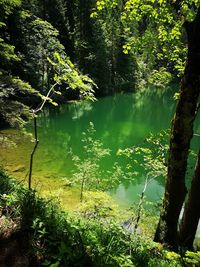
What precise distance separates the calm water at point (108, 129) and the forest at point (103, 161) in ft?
0.28

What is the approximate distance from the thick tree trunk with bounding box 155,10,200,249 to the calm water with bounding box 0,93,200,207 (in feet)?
9.60

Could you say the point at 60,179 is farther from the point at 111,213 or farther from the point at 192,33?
the point at 192,33

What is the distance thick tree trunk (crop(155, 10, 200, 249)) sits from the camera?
13.8ft

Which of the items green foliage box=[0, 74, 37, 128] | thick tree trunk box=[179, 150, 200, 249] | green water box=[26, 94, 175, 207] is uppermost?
green foliage box=[0, 74, 37, 128]

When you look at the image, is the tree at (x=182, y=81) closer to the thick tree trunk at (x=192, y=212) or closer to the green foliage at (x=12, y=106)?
the thick tree trunk at (x=192, y=212)

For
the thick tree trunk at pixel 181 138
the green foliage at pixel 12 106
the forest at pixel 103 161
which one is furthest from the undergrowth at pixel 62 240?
the green foliage at pixel 12 106

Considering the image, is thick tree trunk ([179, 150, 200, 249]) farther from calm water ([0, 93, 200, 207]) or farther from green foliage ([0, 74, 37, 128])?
green foliage ([0, 74, 37, 128])

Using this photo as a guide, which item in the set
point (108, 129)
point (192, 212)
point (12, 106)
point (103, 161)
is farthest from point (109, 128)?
point (192, 212)

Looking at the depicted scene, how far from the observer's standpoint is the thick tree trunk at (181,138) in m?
4.21

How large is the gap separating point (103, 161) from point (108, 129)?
29.9ft

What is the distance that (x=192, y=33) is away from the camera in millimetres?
4176

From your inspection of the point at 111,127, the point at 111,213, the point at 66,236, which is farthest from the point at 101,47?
the point at 66,236

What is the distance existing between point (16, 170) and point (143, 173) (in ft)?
20.1

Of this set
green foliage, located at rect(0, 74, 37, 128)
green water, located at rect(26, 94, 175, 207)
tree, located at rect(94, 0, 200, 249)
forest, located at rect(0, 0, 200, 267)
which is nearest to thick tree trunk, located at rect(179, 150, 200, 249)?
forest, located at rect(0, 0, 200, 267)
